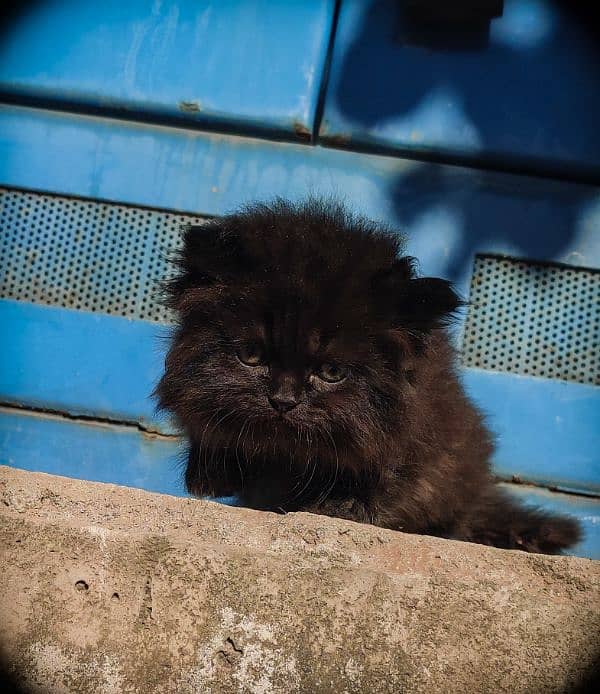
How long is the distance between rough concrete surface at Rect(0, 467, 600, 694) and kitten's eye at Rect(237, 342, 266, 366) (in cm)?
92

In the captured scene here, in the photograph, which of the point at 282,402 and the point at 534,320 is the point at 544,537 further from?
the point at 282,402

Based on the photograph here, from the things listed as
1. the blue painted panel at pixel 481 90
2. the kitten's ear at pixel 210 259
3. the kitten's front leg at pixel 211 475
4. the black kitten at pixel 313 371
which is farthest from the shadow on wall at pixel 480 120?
the kitten's front leg at pixel 211 475

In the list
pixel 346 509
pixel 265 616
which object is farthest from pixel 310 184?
pixel 265 616

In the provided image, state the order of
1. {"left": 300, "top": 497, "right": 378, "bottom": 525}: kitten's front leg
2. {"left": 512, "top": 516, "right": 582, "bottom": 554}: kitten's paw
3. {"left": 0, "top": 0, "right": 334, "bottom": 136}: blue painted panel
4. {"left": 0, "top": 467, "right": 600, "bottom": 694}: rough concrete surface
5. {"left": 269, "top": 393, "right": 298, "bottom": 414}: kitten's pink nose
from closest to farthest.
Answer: {"left": 0, "top": 467, "right": 600, "bottom": 694}: rough concrete surface → {"left": 269, "top": 393, "right": 298, "bottom": 414}: kitten's pink nose → {"left": 300, "top": 497, "right": 378, "bottom": 525}: kitten's front leg → {"left": 512, "top": 516, "right": 582, "bottom": 554}: kitten's paw → {"left": 0, "top": 0, "right": 334, "bottom": 136}: blue painted panel

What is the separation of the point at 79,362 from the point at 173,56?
176 cm

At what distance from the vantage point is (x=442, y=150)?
15.0 ft

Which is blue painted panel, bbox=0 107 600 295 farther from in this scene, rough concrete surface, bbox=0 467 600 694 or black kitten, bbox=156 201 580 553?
rough concrete surface, bbox=0 467 600 694

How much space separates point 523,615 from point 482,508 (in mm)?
1788

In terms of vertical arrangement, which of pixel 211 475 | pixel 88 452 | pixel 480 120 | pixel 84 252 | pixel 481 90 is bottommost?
pixel 88 452

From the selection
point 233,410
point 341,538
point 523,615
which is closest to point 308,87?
point 233,410

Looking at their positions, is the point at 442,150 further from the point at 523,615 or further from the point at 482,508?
the point at 523,615

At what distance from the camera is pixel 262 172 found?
4637mm

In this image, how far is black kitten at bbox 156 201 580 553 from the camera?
10.1 feet

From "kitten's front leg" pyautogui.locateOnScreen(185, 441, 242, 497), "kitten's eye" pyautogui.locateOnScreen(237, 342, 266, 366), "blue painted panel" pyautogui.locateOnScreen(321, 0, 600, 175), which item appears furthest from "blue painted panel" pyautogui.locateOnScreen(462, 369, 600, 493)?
"kitten's eye" pyautogui.locateOnScreen(237, 342, 266, 366)
